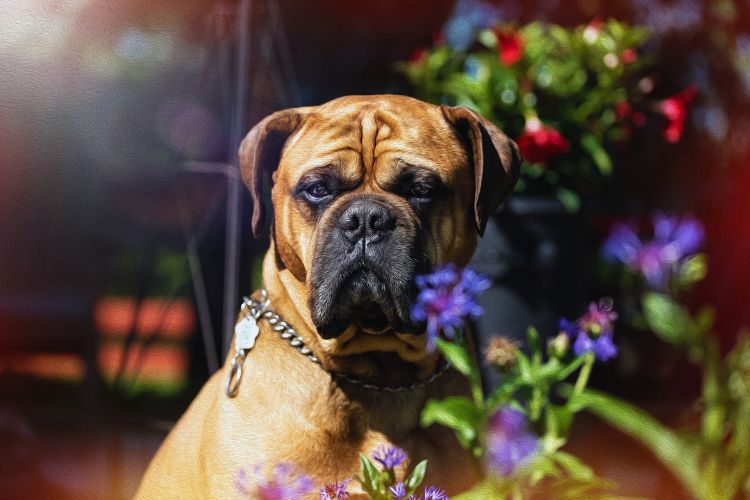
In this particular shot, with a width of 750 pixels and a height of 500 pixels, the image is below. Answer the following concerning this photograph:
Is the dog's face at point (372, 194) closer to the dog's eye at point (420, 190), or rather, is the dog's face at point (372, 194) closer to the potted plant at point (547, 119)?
the dog's eye at point (420, 190)

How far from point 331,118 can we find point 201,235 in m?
0.76

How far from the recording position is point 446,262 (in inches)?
80.1

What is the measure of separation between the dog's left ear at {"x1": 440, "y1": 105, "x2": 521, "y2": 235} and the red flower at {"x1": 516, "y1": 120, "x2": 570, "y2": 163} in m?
0.60

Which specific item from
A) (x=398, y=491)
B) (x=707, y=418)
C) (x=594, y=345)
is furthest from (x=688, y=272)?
(x=398, y=491)

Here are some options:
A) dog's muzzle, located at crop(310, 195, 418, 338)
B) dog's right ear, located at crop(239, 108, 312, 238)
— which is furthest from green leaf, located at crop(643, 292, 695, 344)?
dog's right ear, located at crop(239, 108, 312, 238)

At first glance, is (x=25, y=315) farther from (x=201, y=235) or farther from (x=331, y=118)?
(x=331, y=118)

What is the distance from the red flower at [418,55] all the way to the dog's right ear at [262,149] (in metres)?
0.93

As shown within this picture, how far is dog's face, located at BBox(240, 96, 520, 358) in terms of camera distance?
1.87 metres

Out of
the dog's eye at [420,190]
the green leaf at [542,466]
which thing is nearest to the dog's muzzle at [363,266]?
the dog's eye at [420,190]

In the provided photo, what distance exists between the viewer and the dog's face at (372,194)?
187 cm

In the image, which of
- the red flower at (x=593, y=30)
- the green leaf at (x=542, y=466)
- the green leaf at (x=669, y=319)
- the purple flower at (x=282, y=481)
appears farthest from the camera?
the red flower at (x=593, y=30)

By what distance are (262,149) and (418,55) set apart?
111 centimetres

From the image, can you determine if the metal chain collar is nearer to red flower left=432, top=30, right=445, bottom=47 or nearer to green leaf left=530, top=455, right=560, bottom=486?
green leaf left=530, top=455, right=560, bottom=486

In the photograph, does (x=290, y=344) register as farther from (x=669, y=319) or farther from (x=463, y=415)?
Result: (x=669, y=319)
